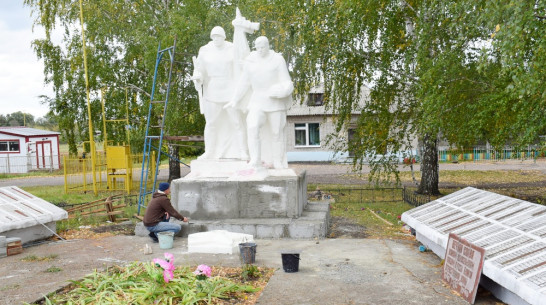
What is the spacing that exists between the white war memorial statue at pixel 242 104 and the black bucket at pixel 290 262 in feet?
9.46

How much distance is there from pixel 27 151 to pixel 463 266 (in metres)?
29.6

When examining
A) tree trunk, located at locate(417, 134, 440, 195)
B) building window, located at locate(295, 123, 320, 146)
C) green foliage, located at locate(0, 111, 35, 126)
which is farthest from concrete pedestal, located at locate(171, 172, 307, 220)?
green foliage, located at locate(0, 111, 35, 126)

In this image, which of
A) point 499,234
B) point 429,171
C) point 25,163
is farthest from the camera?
point 25,163

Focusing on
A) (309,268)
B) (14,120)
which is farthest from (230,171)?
(14,120)

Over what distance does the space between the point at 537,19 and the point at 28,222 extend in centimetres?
812

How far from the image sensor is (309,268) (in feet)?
20.9

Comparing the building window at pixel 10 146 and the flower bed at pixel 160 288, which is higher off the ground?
the building window at pixel 10 146

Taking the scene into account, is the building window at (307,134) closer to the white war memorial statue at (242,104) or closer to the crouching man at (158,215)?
the white war memorial statue at (242,104)

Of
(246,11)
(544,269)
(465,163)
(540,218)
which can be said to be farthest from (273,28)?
(465,163)

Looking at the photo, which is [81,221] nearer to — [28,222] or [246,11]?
[28,222]

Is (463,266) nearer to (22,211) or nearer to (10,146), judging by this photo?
(22,211)

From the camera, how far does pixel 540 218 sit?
18.6 feet

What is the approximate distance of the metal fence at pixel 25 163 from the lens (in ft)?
94.3

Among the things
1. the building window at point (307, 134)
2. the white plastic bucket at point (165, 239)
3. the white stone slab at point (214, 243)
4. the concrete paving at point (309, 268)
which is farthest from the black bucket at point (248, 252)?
the building window at point (307, 134)
